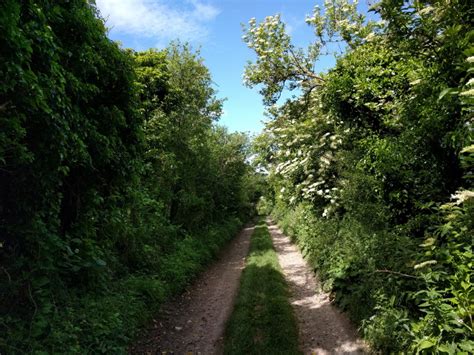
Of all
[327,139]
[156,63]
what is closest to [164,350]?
[327,139]

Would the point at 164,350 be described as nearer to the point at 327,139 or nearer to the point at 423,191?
the point at 423,191

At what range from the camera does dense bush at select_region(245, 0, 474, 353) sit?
13.4 feet

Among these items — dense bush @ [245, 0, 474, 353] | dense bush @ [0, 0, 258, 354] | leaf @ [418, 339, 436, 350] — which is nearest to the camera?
dense bush @ [0, 0, 258, 354]

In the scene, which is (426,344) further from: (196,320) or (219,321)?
(196,320)

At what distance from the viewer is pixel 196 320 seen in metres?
7.45

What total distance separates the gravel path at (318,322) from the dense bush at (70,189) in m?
3.38

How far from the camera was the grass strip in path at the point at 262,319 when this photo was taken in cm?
576

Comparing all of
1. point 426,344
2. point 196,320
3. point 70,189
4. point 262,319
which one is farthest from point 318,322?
point 70,189

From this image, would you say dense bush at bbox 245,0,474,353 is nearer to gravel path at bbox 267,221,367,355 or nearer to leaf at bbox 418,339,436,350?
leaf at bbox 418,339,436,350

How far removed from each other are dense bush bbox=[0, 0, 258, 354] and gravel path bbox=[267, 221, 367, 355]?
11.1ft

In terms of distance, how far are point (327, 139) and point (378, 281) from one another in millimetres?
5776

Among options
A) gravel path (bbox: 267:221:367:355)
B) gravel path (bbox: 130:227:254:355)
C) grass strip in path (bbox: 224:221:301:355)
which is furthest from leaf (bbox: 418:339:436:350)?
gravel path (bbox: 130:227:254:355)

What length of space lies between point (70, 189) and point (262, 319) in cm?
477

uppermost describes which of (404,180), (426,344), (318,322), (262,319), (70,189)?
(70,189)
